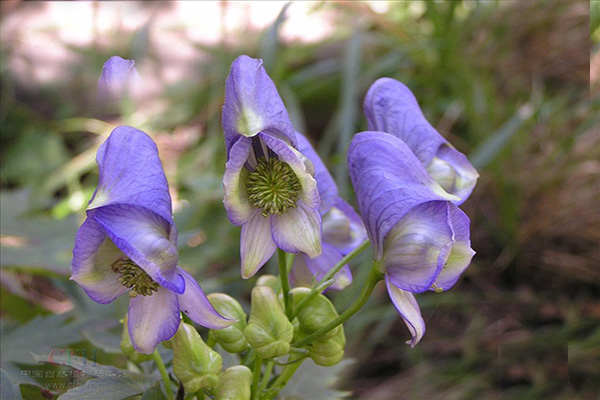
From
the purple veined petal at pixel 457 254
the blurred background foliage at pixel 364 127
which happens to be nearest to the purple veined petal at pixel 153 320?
the purple veined petal at pixel 457 254

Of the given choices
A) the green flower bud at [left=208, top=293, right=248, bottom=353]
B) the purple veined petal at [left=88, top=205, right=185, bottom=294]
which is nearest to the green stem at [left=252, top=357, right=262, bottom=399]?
the green flower bud at [left=208, top=293, right=248, bottom=353]

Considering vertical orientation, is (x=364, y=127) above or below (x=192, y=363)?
below

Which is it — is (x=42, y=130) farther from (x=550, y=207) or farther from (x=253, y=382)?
(x=253, y=382)

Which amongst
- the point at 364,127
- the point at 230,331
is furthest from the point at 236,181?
the point at 364,127

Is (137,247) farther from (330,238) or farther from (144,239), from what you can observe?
(330,238)

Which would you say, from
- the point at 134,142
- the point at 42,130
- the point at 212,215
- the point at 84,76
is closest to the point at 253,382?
the point at 134,142

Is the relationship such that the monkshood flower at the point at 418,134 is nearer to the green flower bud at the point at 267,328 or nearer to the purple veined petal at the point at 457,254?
the purple veined petal at the point at 457,254
